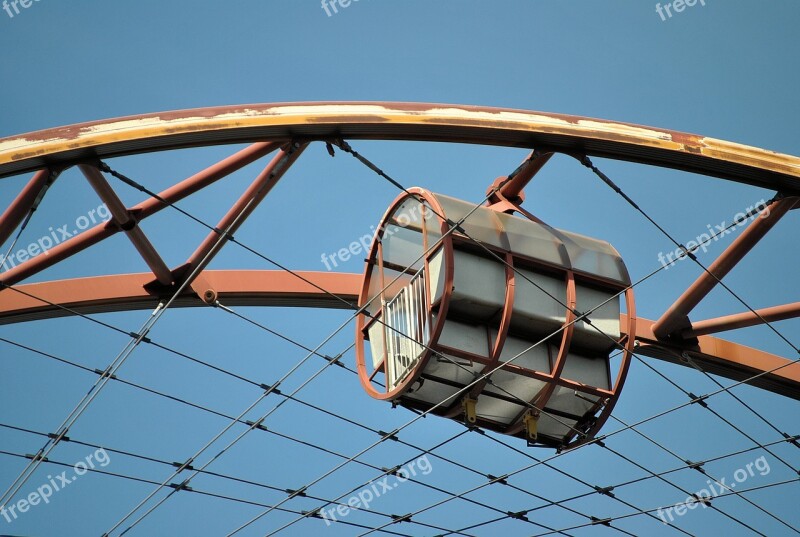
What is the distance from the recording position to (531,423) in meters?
21.2

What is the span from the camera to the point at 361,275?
23891mm

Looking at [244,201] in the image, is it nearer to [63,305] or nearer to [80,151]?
[80,151]

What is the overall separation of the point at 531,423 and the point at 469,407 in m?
1.19

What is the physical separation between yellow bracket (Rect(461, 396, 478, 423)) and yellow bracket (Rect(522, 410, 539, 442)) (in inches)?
37.0

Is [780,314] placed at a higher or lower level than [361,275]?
lower

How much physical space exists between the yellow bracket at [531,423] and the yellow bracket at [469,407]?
94 cm

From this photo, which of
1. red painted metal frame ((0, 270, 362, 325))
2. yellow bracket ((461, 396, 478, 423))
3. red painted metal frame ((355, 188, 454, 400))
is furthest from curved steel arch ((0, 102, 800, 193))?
yellow bracket ((461, 396, 478, 423))

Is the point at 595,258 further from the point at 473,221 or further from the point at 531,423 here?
the point at 531,423

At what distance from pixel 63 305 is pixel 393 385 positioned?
5.98 meters

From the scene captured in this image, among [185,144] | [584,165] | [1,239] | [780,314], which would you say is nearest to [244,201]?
[185,144]

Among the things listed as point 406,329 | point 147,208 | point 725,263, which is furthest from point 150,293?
point 725,263

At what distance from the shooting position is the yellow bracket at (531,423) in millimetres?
21109

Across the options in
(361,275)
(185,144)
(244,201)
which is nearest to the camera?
(185,144)

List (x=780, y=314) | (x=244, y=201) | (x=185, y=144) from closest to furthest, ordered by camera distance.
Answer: (x=185, y=144)
(x=244, y=201)
(x=780, y=314)
